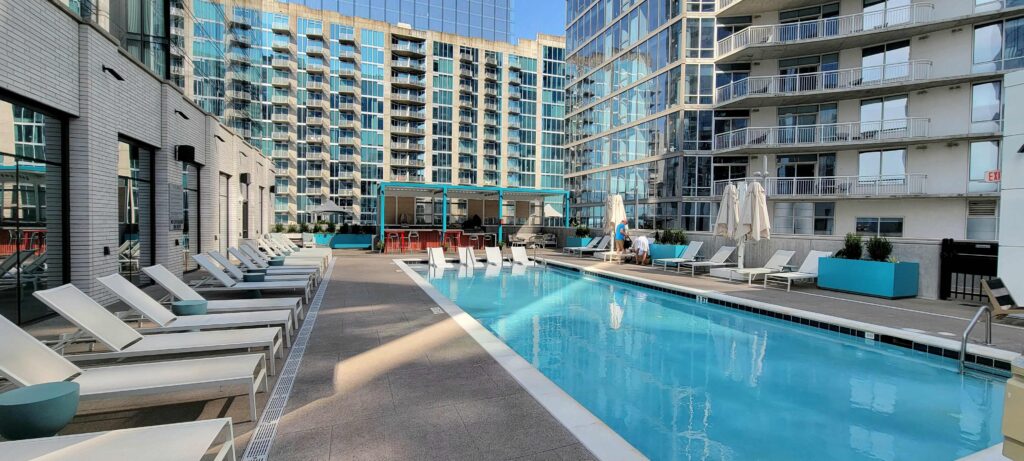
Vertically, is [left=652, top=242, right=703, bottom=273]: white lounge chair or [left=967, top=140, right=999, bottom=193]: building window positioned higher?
[left=967, top=140, right=999, bottom=193]: building window

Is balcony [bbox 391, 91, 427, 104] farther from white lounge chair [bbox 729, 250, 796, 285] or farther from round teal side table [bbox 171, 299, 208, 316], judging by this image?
round teal side table [bbox 171, 299, 208, 316]

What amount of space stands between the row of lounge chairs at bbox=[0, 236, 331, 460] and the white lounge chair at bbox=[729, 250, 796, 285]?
9.90 m

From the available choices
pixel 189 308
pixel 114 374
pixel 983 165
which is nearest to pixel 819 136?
pixel 983 165

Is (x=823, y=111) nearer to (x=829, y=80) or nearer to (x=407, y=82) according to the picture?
(x=829, y=80)

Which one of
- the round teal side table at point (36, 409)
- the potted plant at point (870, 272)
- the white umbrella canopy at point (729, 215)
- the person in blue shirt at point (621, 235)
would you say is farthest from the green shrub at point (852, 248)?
the round teal side table at point (36, 409)

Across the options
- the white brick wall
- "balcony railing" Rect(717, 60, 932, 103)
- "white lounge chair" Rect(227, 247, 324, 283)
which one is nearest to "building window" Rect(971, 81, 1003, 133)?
"balcony railing" Rect(717, 60, 932, 103)

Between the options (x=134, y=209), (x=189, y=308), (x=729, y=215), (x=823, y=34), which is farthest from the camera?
(x=823, y=34)

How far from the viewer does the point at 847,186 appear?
19.1m

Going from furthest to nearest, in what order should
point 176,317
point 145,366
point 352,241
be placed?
point 352,241 < point 176,317 < point 145,366

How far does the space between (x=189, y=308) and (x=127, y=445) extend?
3636 millimetres

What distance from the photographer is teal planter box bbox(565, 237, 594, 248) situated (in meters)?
19.9

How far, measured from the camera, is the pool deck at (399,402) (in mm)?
2871

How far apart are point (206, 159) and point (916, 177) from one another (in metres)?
23.8

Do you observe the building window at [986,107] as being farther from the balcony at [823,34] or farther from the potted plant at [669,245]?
the potted plant at [669,245]
